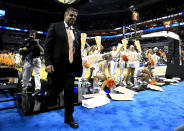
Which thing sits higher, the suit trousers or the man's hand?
the man's hand

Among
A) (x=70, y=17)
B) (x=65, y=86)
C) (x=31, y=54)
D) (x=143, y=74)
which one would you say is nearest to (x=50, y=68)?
(x=65, y=86)

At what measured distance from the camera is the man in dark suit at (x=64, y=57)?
2.06 meters

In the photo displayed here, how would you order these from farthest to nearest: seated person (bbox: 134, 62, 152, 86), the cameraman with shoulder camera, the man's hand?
seated person (bbox: 134, 62, 152, 86) → the cameraman with shoulder camera → the man's hand

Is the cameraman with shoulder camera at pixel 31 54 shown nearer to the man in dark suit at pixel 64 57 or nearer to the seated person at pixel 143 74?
the man in dark suit at pixel 64 57

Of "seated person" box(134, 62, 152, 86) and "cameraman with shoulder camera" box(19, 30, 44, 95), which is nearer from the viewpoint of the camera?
"cameraman with shoulder camera" box(19, 30, 44, 95)

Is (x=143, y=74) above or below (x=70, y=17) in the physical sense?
below

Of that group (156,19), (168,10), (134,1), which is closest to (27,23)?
(134,1)

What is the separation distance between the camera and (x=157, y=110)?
294 centimetres

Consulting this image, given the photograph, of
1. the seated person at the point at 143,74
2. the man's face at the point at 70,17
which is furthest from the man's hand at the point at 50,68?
the seated person at the point at 143,74

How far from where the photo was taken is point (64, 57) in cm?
207

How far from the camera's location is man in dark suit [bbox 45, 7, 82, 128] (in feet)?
6.77

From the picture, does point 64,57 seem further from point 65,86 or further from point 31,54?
point 31,54

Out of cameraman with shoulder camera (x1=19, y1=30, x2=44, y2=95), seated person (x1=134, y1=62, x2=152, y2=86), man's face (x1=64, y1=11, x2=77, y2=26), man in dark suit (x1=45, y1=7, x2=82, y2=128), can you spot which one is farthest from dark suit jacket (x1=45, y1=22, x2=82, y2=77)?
seated person (x1=134, y1=62, x2=152, y2=86)

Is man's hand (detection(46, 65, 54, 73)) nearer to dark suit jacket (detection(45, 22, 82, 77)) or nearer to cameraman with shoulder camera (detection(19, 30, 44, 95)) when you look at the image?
dark suit jacket (detection(45, 22, 82, 77))
